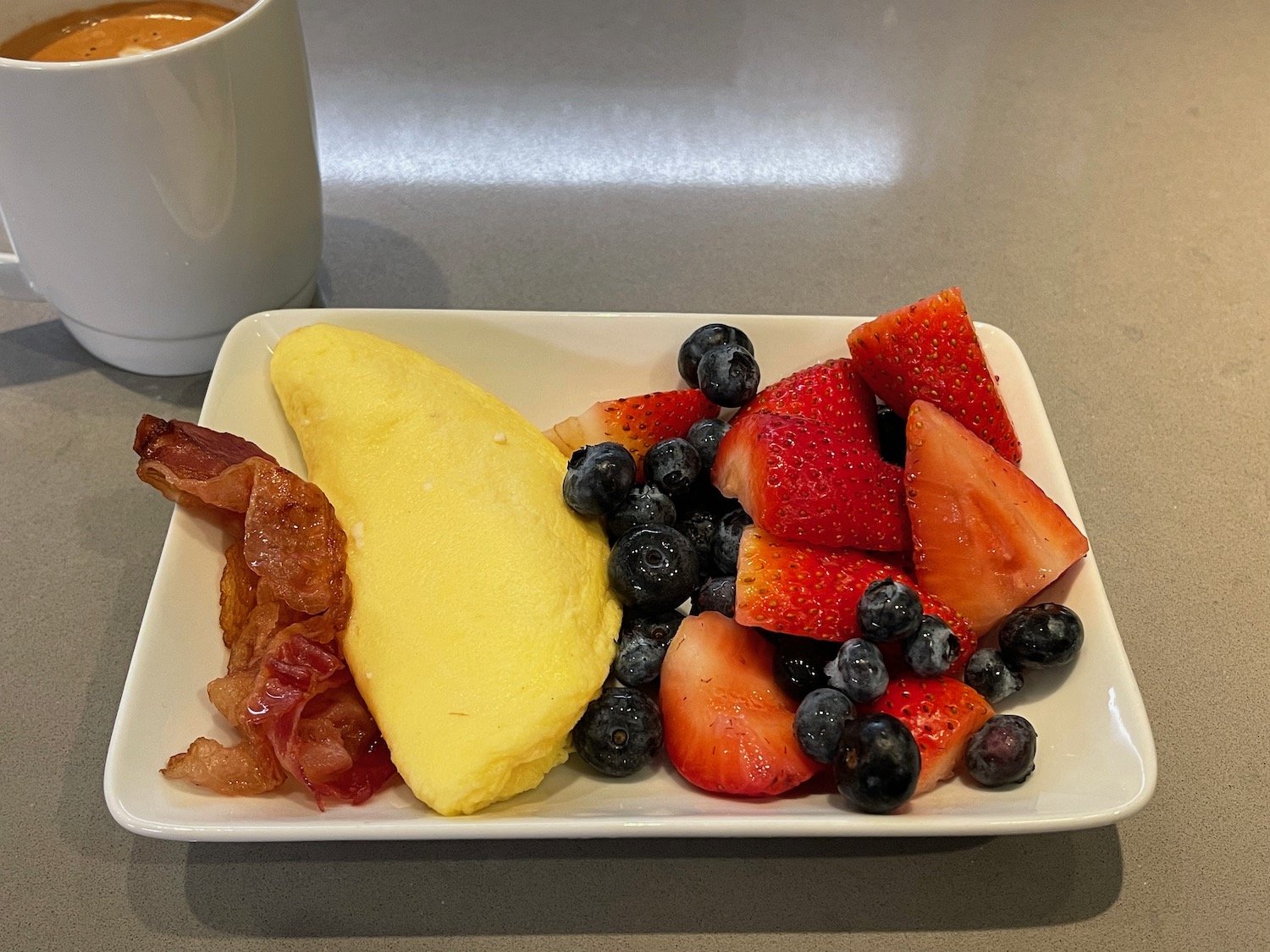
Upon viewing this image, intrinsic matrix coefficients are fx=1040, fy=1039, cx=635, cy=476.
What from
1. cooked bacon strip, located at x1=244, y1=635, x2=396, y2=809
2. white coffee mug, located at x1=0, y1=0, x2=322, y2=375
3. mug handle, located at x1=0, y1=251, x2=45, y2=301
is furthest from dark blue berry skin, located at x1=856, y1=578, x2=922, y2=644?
mug handle, located at x1=0, y1=251, x2=45, y2=301

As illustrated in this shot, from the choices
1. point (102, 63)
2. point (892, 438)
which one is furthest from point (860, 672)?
point (102, 63)

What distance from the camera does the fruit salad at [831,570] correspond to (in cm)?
93

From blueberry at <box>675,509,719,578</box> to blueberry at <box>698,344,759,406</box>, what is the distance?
0.45 ft

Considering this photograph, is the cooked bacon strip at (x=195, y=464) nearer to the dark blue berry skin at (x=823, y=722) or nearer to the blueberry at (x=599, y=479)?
the blueberry at (x=599, y=479)

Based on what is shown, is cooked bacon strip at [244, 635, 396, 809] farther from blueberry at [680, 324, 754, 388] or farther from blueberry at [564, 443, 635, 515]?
blueberry at [680, 324, 754, 388]

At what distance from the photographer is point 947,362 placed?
113 centimetres

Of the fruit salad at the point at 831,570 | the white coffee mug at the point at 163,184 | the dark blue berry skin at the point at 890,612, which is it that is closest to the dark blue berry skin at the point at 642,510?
the fruit salad at the point at 831,570

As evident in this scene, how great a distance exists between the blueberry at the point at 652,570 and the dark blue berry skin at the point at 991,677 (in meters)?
0.28

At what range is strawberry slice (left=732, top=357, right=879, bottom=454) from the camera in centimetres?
116

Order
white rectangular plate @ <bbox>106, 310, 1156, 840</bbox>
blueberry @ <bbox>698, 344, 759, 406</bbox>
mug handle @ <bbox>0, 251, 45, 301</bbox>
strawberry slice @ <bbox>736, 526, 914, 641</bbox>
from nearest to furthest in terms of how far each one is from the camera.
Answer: white rectangular plate @ <bbox>106, 310, 1156, 840</bbox> → strawberry slice @ <bbox>736, 526, 914, 641</bbox> → blueberry @ <bbox>698, 344, 759, 406</bbox> → mug handle @ <bbox>0, 251, 45, 301</bbox>

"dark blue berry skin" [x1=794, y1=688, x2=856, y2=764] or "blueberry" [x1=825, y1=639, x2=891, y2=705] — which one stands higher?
"blueberry" [x1=825, y1=639, x2=891, y2=705]

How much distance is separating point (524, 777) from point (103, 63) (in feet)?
2.65

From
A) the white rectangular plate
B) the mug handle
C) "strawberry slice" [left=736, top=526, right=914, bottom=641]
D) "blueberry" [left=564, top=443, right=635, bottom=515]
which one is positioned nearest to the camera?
the white rectangular plate

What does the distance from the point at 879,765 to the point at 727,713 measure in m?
0.15
